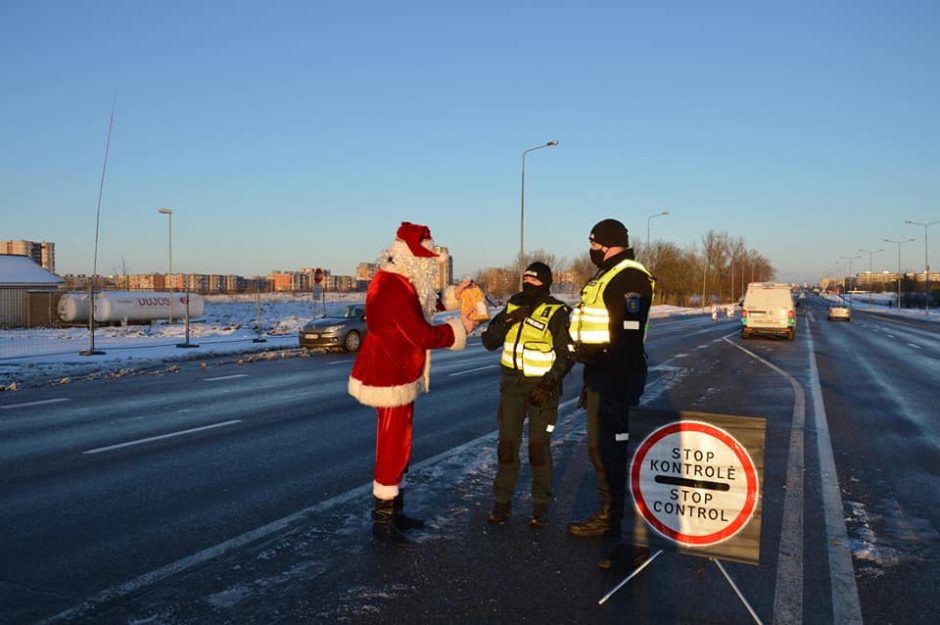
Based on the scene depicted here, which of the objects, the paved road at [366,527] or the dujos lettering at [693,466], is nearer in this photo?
the paved road at [366,527]

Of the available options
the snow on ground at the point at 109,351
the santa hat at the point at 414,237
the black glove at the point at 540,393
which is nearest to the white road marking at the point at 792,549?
the black glove at the point at 540,393

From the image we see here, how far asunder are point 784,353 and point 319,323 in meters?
13.9

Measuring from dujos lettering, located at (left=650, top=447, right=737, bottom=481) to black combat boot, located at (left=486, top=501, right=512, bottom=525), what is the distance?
130 centimetres

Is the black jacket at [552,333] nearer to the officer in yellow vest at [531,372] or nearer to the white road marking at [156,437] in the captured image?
the officer in yellow vest at [531,372]

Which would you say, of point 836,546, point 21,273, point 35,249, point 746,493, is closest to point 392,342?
point 746,493

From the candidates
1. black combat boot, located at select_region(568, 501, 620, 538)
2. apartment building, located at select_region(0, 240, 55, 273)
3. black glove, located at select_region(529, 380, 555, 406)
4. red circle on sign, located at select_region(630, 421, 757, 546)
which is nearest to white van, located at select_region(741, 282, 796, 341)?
black combat boot, located at select_region(568, 501, 620, 538)

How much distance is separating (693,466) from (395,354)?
2.04 metres

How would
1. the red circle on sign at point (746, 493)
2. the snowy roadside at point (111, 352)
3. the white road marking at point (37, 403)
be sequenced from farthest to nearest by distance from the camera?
the snowy roadside at point (111, 352) < the white road marking at point (37, 403) < the red circle on sign at point (746, 493)

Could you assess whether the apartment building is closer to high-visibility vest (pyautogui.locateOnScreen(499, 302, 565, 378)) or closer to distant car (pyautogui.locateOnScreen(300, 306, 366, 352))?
distant car (pyautogui.locateOnScreen(300, 306, 366, 352))

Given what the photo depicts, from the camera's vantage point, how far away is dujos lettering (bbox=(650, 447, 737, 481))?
4062 millimetres

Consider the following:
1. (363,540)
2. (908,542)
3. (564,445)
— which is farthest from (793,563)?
(564,445)

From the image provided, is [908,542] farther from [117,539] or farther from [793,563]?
[117,539]

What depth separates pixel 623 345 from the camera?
14.9ft

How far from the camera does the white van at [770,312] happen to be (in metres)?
25.3
